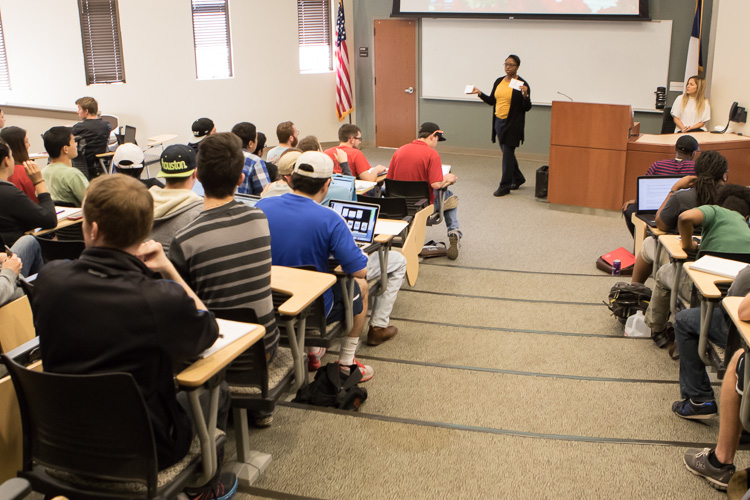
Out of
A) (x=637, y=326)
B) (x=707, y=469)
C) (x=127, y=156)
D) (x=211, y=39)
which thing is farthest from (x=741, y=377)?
(x=211, y=39)

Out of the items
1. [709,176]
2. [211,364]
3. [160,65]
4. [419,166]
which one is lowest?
[211,364]

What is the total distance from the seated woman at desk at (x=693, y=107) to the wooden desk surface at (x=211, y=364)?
7.45 metres

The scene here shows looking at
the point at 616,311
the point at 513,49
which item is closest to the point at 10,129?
the point at 616,311

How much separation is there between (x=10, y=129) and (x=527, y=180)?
6.69 meters

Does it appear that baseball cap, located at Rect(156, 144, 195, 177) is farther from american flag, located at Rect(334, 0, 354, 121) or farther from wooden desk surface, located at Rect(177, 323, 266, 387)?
american flag, located at Rect(334, 0, 354, 121)

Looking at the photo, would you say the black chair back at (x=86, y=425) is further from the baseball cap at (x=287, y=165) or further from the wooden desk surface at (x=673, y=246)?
the wooden desk surface at (x=673, y=246)

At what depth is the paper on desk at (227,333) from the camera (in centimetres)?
223

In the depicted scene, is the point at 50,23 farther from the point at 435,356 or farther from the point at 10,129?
the point at 435,356

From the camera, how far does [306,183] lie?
3.40m

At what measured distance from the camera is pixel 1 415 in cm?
226

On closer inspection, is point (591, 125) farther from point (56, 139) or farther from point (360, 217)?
point (56, 139)

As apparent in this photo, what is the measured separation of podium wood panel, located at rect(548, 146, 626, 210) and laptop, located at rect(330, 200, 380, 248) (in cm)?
459

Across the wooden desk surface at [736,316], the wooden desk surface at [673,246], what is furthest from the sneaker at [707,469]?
the wooden desk surface at [673,246]

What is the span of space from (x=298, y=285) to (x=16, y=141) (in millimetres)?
Answer: 3020
